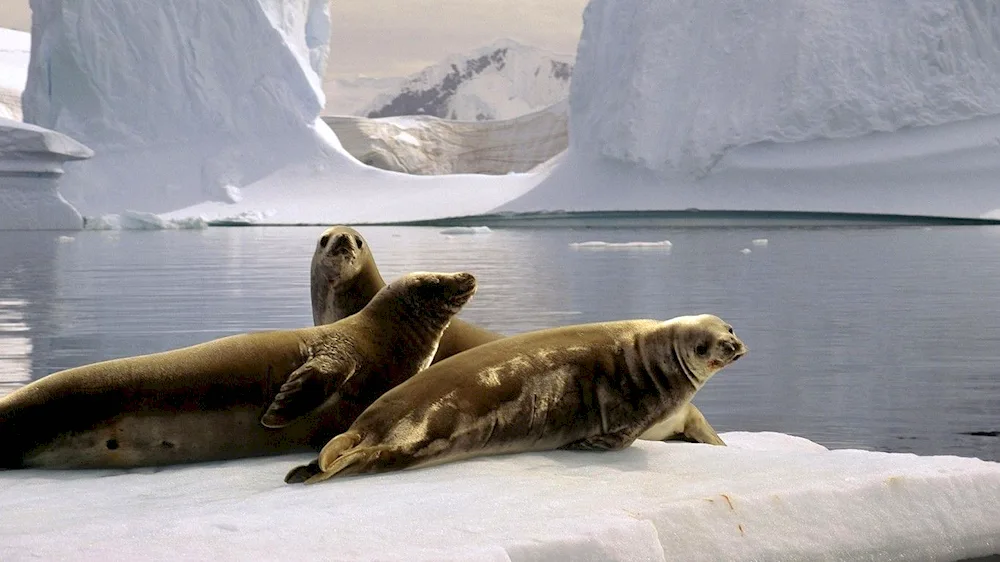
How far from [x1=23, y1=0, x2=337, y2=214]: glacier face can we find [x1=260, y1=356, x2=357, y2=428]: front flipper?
2275cm

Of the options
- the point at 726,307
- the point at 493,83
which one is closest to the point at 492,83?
the point at 493,83

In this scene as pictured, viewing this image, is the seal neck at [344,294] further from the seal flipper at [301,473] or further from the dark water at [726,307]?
the dark water at [726,307]

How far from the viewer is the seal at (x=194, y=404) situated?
9.14 ft

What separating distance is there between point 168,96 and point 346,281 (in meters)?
22.6

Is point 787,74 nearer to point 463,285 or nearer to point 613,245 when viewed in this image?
point 613,245

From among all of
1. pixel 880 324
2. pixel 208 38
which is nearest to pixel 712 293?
pixel 880 324

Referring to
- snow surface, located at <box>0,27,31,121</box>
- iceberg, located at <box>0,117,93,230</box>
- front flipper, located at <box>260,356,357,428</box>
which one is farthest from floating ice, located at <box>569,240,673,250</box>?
snow surface, located at <box>0,27,31,121</box>

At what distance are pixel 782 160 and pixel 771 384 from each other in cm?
1738

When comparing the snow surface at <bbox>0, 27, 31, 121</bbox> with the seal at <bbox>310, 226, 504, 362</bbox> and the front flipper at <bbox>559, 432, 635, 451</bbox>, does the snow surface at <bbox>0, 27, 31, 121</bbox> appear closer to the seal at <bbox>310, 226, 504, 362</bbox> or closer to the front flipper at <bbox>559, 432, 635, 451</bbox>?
the seal at <bbox>310, 226, 504, 362</bbox>

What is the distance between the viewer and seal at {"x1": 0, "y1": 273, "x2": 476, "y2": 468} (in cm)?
279

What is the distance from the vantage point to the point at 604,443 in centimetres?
291

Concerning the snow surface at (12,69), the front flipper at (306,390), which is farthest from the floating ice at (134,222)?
the front flipper at (306,390)

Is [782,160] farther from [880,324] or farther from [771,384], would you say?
[771,384]

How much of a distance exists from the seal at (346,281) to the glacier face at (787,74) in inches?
712
